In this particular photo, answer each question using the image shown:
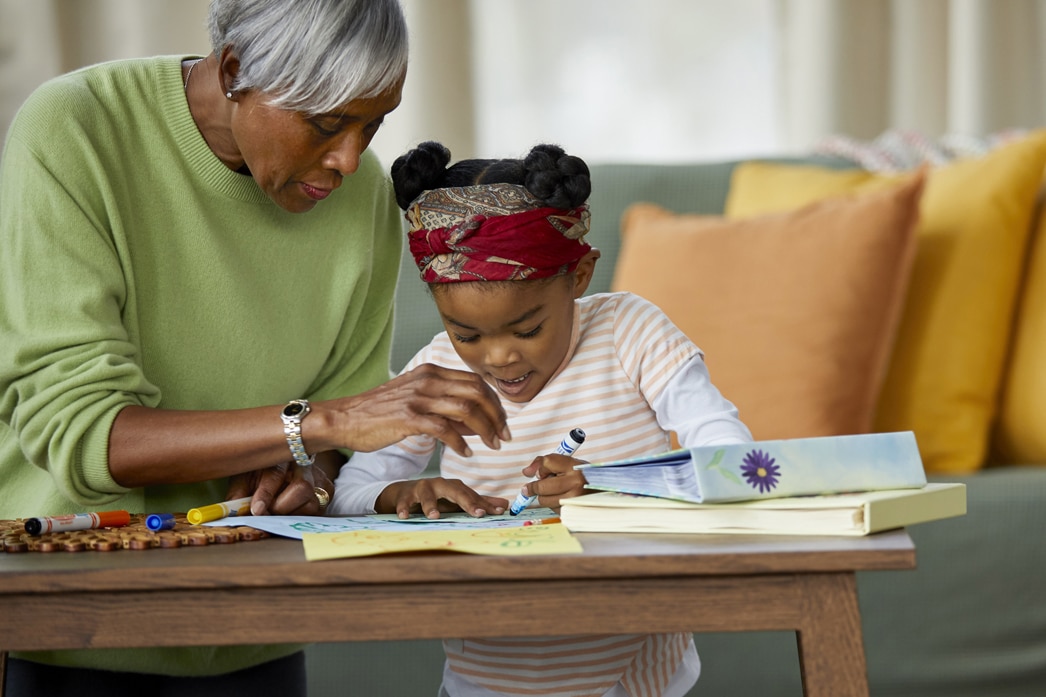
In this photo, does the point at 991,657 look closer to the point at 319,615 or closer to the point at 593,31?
the point at 319,615

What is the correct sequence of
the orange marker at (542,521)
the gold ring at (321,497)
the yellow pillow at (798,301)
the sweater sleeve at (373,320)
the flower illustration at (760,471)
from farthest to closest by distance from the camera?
1. the yellow pillow at (798,301)
2. the sweater sleeve at (373,320)
3. the gold ring at (321,497)
4. the orange marker at (542,521)
5. the flower illustration at (760,471)

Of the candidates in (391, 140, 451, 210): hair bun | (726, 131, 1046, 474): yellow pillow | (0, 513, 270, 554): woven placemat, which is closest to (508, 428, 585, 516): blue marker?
→ (0, 513, 270, 554): woven placemat

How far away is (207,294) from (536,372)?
15.3 inches

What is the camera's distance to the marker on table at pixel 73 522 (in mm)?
967

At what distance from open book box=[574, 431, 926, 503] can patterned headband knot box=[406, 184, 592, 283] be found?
35 centimetres

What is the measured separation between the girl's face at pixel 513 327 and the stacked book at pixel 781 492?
34 cm

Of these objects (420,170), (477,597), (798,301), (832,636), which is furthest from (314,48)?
(798,301)

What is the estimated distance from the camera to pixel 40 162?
3.77 ft

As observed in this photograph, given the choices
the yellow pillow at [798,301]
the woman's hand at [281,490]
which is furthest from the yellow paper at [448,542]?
the yellow pillow at [798,301]

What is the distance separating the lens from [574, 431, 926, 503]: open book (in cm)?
87

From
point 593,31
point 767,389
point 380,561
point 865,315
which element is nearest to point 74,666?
point 380,561

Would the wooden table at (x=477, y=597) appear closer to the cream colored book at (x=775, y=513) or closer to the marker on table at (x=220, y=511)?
the cream colored book at (x=775, y=513)

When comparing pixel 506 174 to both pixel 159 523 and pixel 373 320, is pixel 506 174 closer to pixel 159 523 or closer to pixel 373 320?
pixel 373 320

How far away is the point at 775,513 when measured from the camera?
0.86 metres
